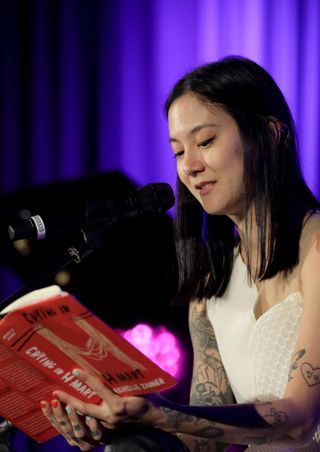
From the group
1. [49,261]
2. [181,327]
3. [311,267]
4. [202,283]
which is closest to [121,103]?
[49,261]

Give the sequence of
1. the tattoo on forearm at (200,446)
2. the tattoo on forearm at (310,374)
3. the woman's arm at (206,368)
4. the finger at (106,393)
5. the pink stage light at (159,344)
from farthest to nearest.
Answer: the pink stage light at (159,344) → the woman's arm at (206,368) → the tattoo on forearm at (200,446) → the tattoo on forearm at (310,374) → the finger at (106,393)

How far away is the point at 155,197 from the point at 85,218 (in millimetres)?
181

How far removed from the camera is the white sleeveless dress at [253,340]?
1863 mm

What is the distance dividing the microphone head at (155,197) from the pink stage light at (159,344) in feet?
5.11

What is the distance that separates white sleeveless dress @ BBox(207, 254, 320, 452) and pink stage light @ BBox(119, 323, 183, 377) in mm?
948

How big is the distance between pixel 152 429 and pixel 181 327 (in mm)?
1731

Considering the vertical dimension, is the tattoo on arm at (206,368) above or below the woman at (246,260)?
below

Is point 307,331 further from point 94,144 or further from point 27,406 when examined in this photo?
point 94,144

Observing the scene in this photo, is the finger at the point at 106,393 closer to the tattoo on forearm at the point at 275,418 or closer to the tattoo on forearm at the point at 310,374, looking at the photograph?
the tattoo on forearm at the point at 275,418

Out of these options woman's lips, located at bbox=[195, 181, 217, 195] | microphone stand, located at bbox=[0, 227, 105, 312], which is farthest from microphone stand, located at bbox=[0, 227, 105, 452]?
woman's lips, located at bbox=[195, 181, 217, 195]

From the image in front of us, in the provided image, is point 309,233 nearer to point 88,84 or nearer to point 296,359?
point 296,359

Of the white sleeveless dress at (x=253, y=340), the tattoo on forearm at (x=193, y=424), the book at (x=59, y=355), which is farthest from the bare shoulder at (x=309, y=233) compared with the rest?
the book at (x=59, y=355)

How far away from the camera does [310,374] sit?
160 cm

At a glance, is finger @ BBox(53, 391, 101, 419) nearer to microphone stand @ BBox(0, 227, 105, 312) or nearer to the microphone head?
microphone stand @ BBox(0, 227, 105, 312)
